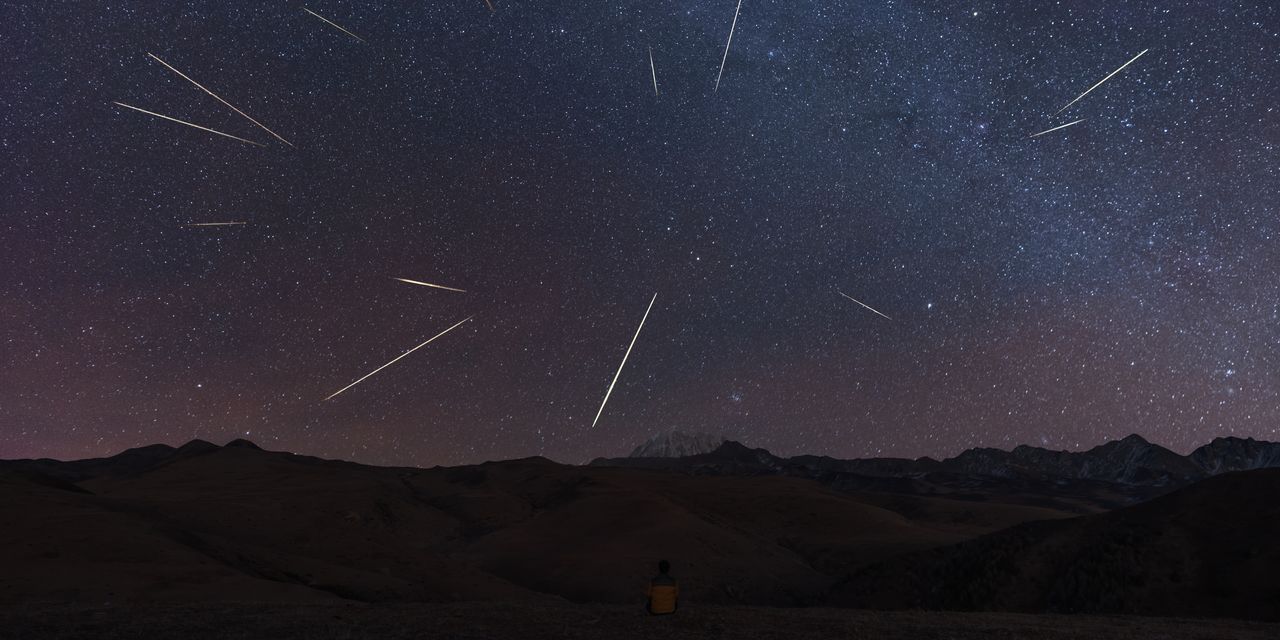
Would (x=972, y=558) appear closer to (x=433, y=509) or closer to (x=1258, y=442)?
(x=433, y=509)

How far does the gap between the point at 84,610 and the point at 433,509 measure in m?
57.4

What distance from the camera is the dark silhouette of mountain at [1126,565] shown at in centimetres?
2466

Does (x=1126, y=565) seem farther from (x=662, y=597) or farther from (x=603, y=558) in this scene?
(x=603, y=558)

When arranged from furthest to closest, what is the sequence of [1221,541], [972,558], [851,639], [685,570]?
[685,570]
[972,558]
[1221,541]
[851,639]

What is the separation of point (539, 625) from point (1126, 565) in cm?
2147

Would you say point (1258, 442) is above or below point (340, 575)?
above

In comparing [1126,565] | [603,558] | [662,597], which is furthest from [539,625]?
[603,558]

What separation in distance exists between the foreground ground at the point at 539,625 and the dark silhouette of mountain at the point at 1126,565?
27.0 ft

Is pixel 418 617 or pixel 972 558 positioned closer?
pixel 418 617

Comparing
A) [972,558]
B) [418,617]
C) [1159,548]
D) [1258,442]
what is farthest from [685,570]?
[1258,442]

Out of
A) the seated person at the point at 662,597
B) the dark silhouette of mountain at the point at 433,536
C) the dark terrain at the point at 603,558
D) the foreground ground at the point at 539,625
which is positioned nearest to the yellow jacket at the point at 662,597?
the seated person at the point at 662,597

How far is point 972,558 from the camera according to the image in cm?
3102

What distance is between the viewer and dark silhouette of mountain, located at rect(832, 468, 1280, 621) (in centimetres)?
2466

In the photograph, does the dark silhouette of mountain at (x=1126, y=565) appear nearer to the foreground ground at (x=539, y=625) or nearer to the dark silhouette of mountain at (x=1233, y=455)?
the foreground ground at (x=539, y=625)
